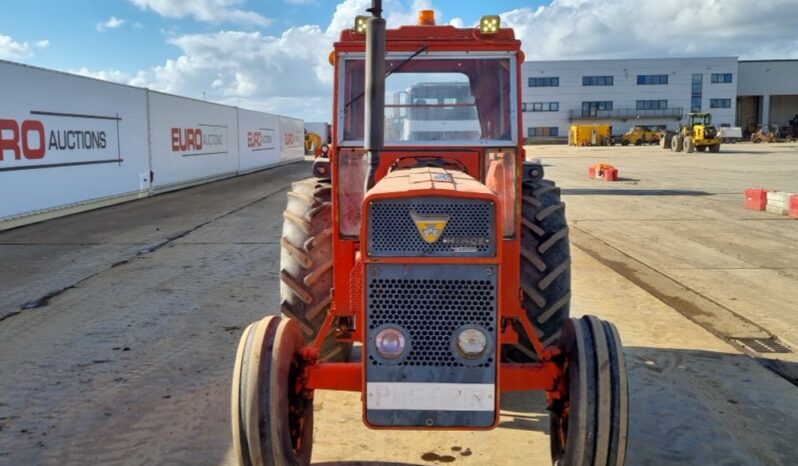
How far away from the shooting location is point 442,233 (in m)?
2.88

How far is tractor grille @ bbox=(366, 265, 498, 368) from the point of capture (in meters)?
2.87

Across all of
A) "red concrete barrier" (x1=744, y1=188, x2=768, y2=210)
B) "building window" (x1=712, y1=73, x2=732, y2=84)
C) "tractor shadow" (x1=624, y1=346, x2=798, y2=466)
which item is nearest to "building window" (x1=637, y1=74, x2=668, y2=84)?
"building window" (x1=712, y1=73, x2=732, y2=84)

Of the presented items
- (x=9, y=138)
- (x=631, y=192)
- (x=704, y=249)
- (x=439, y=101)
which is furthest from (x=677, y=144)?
(x=439, y=101)

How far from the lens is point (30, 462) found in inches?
146

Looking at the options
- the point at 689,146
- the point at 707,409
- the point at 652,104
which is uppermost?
the point at 652,104

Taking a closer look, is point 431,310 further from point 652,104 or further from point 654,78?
point 654,78

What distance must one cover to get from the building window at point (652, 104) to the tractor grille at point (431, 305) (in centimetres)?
7627

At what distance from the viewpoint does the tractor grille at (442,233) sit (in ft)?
9.41

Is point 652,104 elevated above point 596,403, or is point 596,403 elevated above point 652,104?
point 652,104

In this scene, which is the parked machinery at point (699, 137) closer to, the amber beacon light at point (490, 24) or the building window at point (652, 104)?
the building window at point (652, 104)

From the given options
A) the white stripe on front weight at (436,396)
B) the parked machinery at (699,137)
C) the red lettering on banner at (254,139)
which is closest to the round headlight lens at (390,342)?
the white stripe on front weight at (436,396)

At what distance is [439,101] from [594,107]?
73.6m

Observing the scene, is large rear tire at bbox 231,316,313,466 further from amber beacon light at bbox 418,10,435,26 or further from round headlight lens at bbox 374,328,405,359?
amber beacon light at bbox 418,10,435,26

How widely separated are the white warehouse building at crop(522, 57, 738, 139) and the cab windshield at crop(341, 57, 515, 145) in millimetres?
70090
